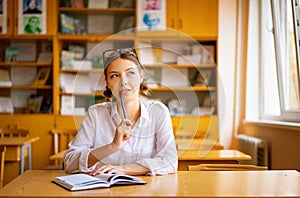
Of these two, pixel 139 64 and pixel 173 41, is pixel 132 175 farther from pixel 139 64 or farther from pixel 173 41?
pixel 173 41

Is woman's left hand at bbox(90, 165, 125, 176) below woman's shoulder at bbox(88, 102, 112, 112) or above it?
below

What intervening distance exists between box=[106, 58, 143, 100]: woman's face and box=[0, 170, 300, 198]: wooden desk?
0.37 metres

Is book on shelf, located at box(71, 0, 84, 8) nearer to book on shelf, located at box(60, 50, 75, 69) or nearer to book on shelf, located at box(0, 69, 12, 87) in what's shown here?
book on shelf, located at box(60, 50, 75, 69)

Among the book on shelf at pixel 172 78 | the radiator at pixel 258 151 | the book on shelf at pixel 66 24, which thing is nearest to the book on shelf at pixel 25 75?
the book on shelf at pixel 66 24

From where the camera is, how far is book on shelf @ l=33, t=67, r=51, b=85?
5242 millimetres

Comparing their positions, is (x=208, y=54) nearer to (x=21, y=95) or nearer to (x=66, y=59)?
(x=66, y=59)

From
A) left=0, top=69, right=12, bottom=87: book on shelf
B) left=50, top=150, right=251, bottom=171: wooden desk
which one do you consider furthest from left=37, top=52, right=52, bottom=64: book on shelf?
left=50, top=150, right=251, bottom=171: wooden desk

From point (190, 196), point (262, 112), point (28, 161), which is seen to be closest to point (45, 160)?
point (28, 161)

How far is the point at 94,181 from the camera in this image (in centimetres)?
177

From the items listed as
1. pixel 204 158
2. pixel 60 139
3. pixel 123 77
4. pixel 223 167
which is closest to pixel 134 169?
pixel 123 77

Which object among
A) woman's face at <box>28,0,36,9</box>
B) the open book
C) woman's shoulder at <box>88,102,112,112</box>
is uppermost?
woman's face at <box>28,0,36,9</box>

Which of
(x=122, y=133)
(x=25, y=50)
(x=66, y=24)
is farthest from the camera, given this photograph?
(x=25, y=50)

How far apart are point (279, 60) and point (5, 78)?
9.56 ft

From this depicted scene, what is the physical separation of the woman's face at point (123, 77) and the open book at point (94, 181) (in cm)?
34
